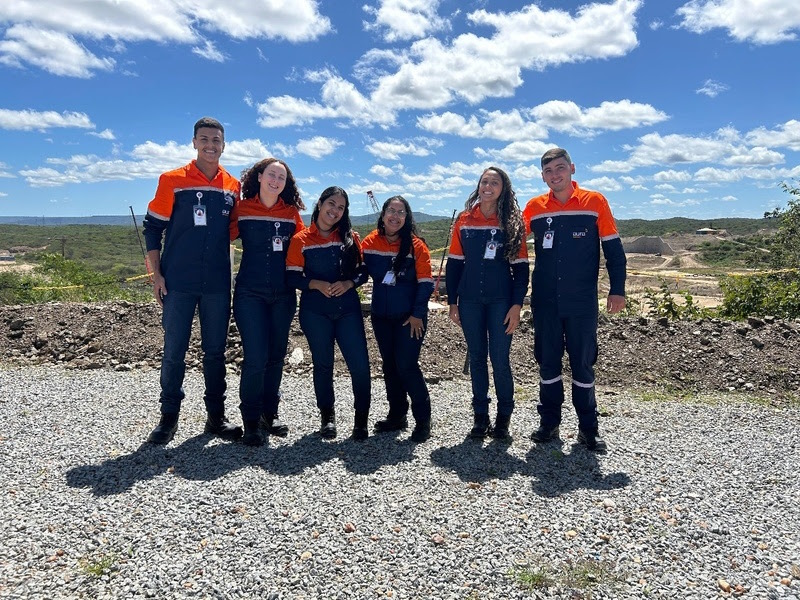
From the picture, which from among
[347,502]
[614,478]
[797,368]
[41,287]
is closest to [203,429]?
[347,502]

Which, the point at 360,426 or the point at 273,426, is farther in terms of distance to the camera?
the point at 273,426

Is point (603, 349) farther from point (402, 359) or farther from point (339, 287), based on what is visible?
point (339, 287)

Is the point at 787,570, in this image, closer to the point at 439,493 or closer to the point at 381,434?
the point at 439,493

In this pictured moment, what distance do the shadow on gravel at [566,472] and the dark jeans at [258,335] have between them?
2.25m

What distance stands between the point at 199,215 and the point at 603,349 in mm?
6187

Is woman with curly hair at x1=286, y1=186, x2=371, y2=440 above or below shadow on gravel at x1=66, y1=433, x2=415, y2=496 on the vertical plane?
above

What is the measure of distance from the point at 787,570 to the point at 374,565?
2.24 meters

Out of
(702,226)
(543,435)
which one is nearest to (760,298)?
(543,435)

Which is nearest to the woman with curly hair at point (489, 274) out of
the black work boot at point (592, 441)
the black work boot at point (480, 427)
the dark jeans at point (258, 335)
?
the black work boot at point (480, 427)

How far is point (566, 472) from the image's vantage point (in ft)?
14.8

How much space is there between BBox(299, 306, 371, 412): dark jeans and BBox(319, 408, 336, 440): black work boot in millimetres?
257

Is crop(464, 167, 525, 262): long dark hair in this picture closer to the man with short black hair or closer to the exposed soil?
the man with short black hair

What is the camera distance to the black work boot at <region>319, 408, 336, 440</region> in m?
5.12

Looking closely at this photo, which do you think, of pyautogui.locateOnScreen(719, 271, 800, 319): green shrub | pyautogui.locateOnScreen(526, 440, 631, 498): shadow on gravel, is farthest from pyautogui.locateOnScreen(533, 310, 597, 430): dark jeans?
pyautogui.locateOnScreen(719, 271, 800, 319): green shrub
